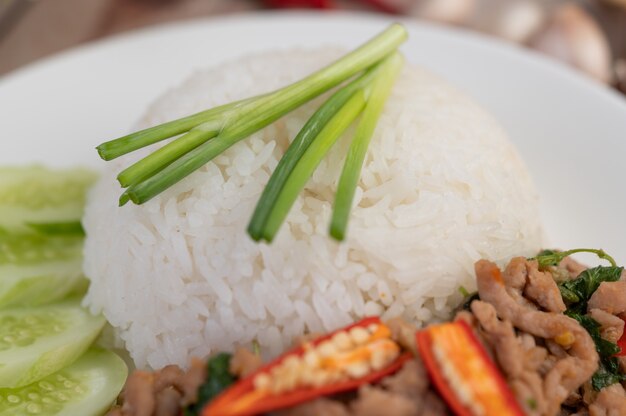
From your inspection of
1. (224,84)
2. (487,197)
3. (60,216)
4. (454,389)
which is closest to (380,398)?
(454,389)

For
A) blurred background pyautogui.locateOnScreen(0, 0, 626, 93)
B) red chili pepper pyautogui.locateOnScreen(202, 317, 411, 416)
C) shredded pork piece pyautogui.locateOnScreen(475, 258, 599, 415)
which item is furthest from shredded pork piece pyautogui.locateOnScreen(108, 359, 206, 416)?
blurred background pyautogui.locateOnScreen(0, 0, 626, 93)

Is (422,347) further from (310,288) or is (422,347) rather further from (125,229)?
(125,229)

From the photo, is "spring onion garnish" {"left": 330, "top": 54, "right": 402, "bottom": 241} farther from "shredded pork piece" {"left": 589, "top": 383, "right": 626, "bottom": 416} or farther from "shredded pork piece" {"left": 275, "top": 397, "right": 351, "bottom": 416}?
"shredded pork piece" {"left": 589, "top": 383, "right": 626, "bottom": 416}

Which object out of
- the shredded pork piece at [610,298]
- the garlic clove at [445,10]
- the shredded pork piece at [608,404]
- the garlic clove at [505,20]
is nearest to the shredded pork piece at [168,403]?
the shredded pork piece at [608,404]

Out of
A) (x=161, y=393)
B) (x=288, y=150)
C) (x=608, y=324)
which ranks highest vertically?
(x=288, y=150)

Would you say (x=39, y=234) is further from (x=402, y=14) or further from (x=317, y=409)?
(x=402, y=14)

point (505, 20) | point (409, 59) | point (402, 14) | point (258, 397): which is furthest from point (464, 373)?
point (505, 20)
